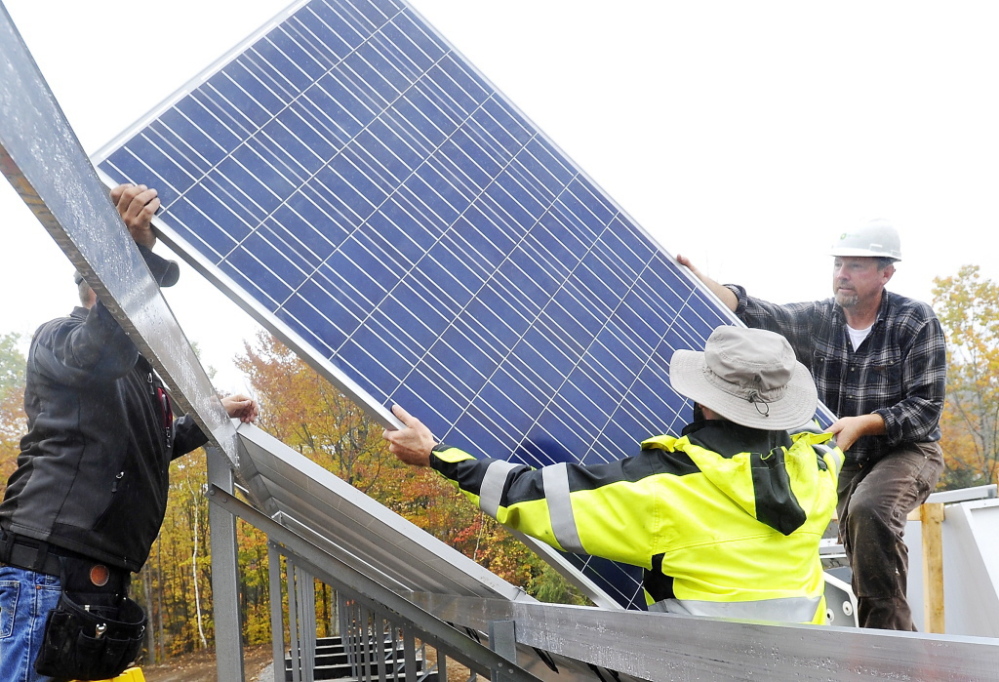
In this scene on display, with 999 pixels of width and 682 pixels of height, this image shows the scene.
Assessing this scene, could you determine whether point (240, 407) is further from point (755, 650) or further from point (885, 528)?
point (885, 528)

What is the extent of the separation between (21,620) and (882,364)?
4.69m

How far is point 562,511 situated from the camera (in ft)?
10.0

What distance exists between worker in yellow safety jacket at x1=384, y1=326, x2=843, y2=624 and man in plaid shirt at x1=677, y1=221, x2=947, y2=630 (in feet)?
5.11

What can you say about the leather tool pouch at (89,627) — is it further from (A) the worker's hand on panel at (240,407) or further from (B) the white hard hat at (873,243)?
(B) the white hard hat at (873,243)

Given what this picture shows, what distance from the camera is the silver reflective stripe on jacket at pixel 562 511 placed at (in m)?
3.04

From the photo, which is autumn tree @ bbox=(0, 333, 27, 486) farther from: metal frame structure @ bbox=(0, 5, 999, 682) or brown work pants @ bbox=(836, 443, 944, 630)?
brown work pants @ bbox=(836, 443, 944, 630)

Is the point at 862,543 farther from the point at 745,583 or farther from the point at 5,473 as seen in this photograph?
the point at 5,473

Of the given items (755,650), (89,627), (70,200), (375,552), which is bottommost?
(755,650)

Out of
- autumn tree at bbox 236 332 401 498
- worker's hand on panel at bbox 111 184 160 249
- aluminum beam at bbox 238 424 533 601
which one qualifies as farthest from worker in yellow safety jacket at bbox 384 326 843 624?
autumn tree at bbox 236 332 401 498

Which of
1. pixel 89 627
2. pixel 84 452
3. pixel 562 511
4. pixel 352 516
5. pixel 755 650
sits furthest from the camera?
pixel 352 516

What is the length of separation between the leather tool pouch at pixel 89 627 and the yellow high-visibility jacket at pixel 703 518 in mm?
1625

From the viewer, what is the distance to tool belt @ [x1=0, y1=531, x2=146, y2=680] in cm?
323

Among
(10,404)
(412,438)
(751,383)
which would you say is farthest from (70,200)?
(10,404)

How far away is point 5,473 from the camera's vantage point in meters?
31.2
